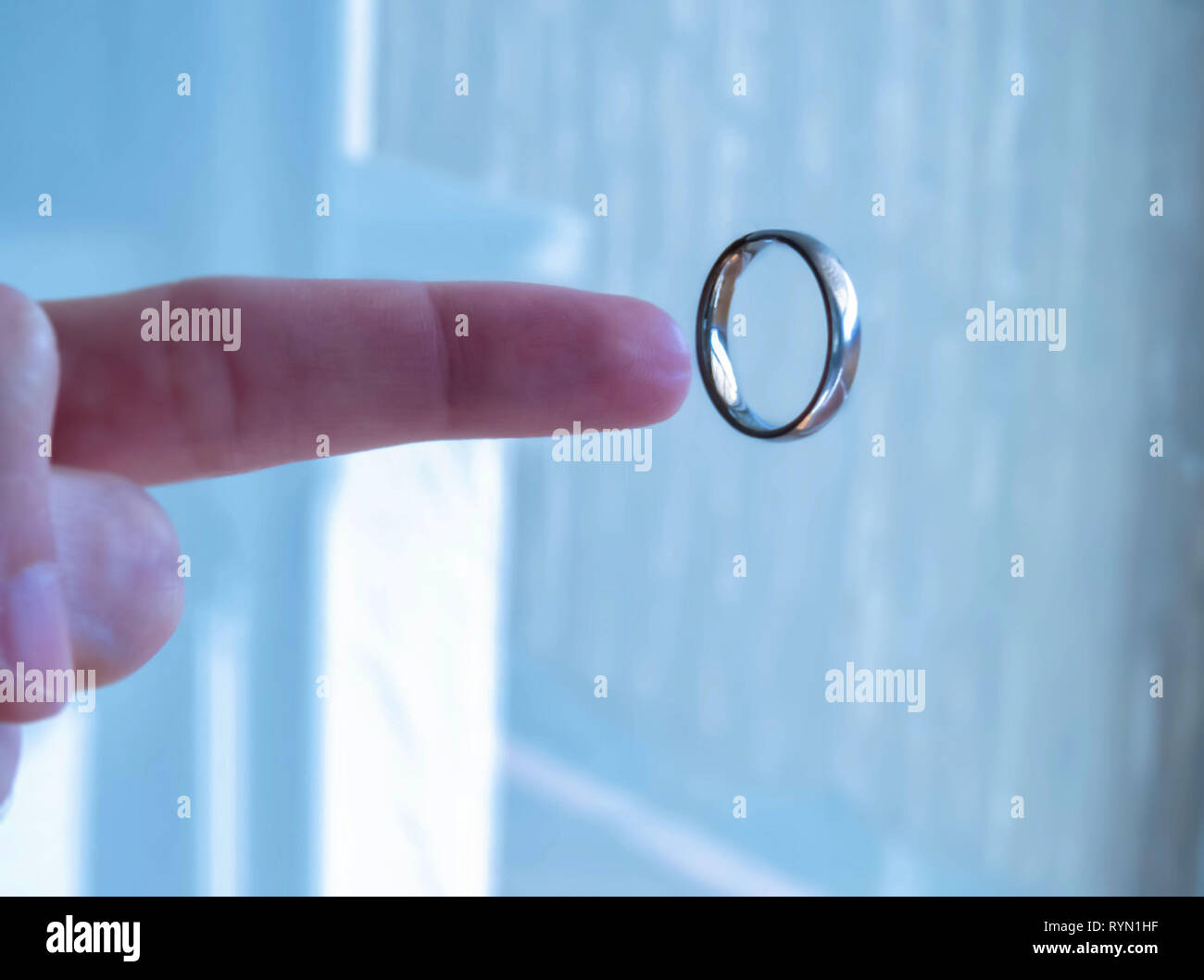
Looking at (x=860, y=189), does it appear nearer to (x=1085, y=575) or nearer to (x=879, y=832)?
(x=1085, y=575)

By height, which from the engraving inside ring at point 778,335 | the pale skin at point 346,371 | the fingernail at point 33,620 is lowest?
the fingernail at point 33,620

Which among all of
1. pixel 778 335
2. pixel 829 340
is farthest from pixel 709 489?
pixel 829 340

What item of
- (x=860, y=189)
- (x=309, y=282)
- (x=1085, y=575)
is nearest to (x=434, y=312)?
(x=309, y=282)

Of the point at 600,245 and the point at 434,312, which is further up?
the point at 600,245

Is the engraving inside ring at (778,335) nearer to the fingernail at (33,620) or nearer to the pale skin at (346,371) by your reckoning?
the pale skin at (346,371)

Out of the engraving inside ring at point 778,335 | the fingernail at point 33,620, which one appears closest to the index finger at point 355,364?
the fingernail at point 33,620
